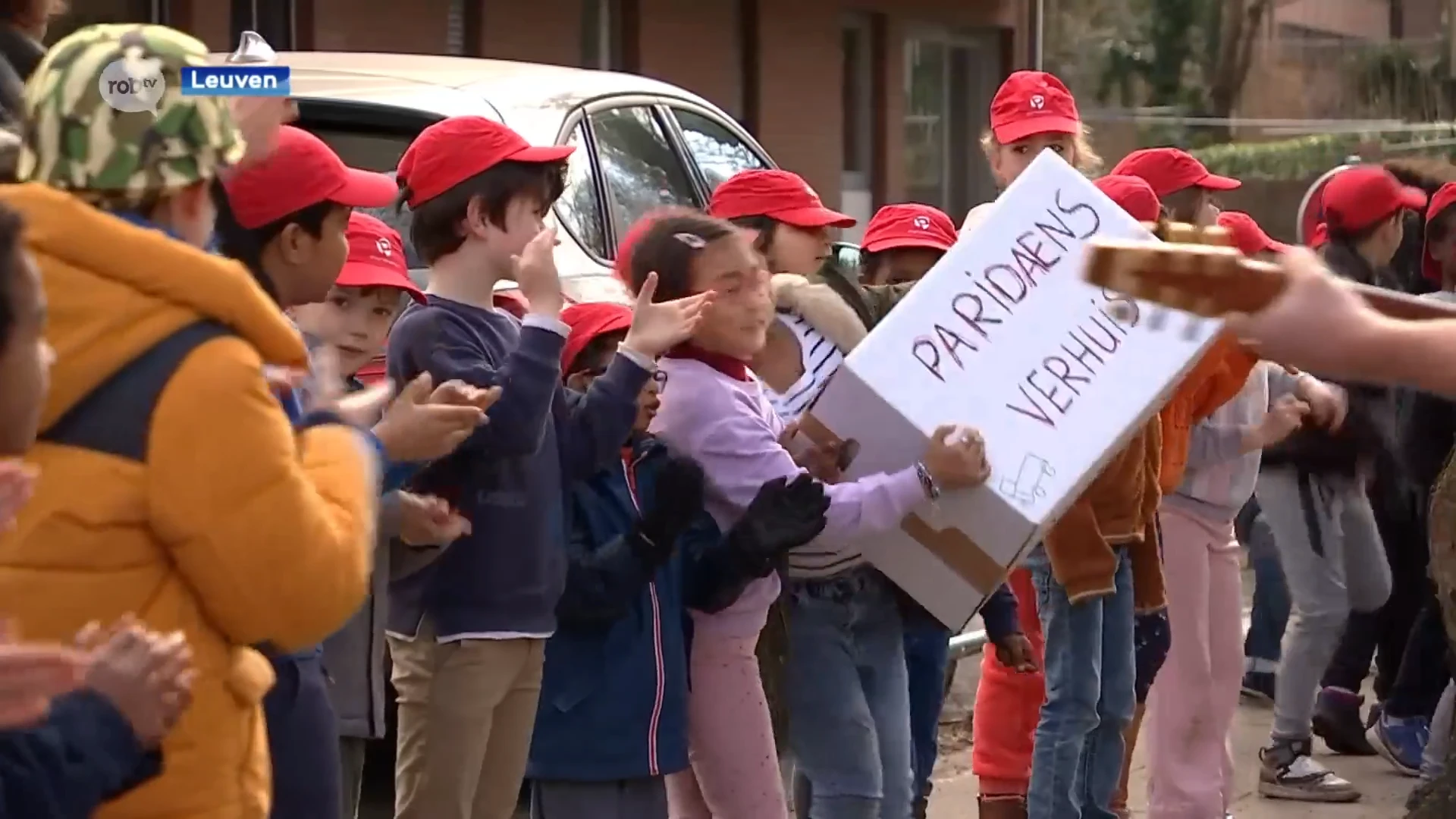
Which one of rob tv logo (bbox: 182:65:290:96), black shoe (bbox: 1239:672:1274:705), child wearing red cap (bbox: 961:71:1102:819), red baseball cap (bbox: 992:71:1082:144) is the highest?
rob tv logo (bbox: 182:65:290:96)

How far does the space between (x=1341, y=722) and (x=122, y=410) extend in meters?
5.75

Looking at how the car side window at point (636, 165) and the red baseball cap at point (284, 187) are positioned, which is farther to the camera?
the car side window at point (636, 165)

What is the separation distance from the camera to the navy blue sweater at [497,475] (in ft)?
12.9

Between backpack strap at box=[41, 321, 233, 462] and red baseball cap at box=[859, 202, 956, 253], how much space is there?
3.36 metres

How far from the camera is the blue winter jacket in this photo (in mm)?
4203

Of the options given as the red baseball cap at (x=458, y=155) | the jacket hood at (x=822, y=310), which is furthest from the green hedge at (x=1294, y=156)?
the red baseball cap at (x=458, y=155)

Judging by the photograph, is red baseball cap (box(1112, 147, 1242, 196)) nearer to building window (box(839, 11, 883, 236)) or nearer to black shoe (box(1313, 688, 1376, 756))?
black shoe (box(1313, 688, 1376, 756))

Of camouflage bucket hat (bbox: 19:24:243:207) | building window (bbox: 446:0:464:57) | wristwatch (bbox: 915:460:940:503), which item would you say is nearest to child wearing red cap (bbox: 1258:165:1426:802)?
wristwatch (bbox: 915:460:940:503)

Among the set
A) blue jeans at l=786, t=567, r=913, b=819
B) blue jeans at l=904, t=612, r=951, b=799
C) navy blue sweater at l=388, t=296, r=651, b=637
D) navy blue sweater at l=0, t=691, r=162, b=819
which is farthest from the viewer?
blue jeans at l=904, t=612, r=951, b=799

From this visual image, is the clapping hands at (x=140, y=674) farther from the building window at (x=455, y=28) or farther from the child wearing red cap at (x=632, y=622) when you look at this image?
the building window at (x=455, y=28)

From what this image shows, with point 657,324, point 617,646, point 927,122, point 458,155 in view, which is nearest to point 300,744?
point 617,646

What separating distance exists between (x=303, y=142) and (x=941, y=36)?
15.9 m

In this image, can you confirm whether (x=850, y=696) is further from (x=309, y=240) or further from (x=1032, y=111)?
(x=1032, y=111)

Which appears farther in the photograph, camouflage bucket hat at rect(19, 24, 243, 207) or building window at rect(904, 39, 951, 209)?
building window at rect(904, 39, 951, 209)
